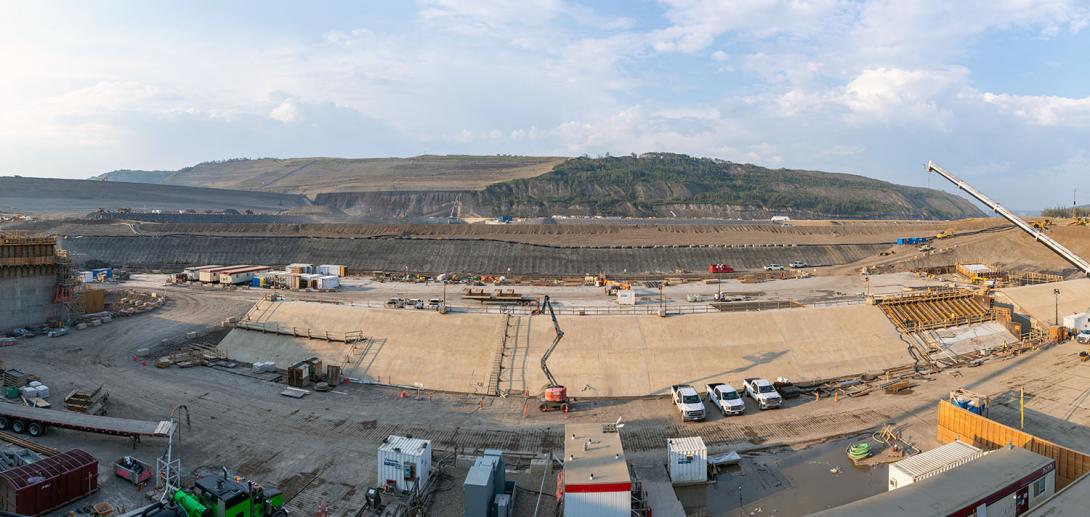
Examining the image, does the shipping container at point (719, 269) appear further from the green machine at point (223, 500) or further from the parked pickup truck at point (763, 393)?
the green machine at point (223, 500)

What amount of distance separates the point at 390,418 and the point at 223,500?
9.92m

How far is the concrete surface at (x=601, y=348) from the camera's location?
28250 millimetres

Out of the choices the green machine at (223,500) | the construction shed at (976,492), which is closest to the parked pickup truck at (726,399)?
the construction shed at (976,492)

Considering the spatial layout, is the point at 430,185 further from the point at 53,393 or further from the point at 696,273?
the point at 53,393

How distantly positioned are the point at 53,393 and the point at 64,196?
11722 centimetres

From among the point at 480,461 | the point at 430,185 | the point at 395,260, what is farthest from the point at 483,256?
the point at 430,185

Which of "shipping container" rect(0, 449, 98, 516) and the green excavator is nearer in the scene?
the green excavator

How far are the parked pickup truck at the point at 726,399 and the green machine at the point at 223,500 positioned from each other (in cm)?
1730

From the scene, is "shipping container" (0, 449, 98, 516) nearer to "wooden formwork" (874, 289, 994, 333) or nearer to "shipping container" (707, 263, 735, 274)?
"wooden formwork" (874, 289, 994, 333)

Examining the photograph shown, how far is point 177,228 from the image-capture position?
75.6m

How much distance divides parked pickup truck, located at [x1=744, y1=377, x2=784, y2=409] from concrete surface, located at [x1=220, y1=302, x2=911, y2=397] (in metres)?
1.90

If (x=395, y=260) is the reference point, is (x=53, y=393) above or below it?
below

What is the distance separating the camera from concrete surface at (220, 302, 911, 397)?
92.7 ft

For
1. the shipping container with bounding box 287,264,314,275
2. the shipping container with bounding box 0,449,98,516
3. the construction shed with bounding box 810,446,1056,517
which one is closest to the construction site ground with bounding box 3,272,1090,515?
the shipping container with bounding box 0,449,98,516
